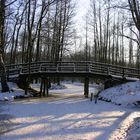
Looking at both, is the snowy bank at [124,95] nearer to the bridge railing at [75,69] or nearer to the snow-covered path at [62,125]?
the snow-covered path at [62,125]

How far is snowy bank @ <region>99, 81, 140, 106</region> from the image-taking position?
78.1ft

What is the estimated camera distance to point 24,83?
33.2 meters

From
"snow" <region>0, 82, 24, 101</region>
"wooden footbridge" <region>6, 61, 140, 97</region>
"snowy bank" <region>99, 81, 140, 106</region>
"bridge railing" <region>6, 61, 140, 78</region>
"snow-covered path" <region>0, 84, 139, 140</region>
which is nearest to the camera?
"snow-covered path" <region>0, 84, 139, 140</region>

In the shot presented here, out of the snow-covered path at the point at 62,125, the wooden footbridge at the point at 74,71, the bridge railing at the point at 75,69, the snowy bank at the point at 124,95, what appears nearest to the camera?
the snow-covered path at the point at 62,125

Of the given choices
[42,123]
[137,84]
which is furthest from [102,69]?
[42,123]

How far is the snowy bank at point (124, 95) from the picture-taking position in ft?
78.1

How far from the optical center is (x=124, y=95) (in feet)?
84.0

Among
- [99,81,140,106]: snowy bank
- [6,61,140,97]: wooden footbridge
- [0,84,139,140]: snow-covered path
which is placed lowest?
[0,84,139,140]: snow-covered path

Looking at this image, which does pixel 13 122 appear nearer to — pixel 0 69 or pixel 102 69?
pixel 0 69

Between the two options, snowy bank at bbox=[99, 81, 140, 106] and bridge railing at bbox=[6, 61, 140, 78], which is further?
bridge railing at bbox=[6, 61, 140, 78]

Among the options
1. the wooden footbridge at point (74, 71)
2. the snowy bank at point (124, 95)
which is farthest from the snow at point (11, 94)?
the snowy bank at point (124, 95)

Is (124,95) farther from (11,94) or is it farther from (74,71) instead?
(11,94)

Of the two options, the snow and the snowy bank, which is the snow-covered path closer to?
the snowy bank

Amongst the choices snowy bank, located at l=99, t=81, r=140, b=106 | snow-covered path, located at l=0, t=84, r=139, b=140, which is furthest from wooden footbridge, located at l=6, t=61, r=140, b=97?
snow-covered path, located at l=0, t=84, r=139, b=140
